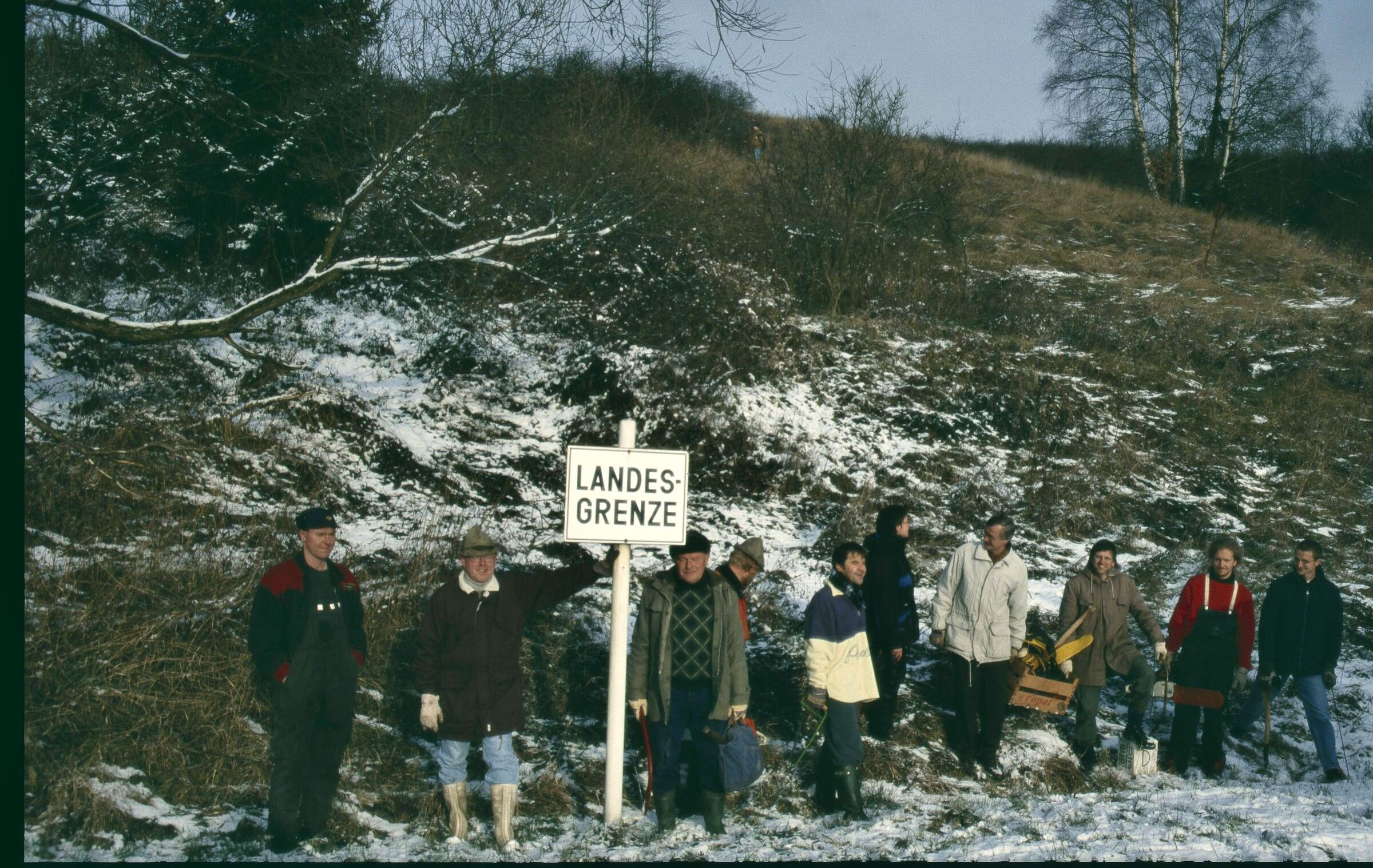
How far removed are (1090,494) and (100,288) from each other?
1376 centimetres

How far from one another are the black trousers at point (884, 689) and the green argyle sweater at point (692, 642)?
1840 mm

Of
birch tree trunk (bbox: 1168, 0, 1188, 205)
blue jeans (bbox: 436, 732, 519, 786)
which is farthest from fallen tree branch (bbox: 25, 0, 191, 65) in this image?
birch tree trunk (bbox: 1168, 0, 1188, 205)

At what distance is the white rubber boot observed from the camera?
5359mm

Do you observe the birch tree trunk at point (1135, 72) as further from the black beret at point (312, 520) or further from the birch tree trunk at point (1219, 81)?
the black beret at point (312, 520)

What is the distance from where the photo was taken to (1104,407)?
13.3 meters

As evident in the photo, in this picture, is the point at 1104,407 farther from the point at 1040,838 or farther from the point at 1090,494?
the point at 1040,838

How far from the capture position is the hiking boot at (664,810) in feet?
18.2

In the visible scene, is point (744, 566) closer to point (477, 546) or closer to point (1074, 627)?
point (477, 546)

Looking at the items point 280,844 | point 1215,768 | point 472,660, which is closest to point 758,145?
point 1215,768

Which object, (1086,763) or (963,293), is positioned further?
(963,293)

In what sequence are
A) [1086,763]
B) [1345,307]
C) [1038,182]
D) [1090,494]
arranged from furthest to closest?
[1038,182]
[1345,307]
[1090,494]
[1086,763]

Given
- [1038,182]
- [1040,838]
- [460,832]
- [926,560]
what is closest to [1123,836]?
[1040,838]

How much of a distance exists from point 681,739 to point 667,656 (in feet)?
1.76

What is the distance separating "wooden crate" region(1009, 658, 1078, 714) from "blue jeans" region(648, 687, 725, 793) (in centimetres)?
277
